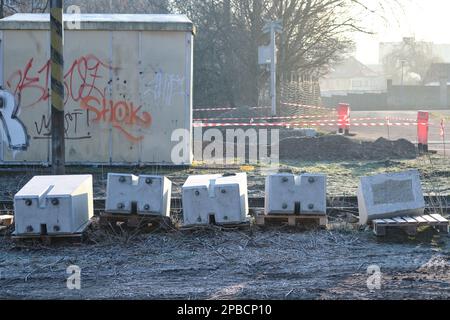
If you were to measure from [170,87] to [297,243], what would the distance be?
23.3 feet

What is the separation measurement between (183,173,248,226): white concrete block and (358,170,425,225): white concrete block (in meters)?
1.59

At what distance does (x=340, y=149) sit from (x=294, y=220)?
946cm

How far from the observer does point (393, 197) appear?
8578mm

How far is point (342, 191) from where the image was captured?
11.9 m

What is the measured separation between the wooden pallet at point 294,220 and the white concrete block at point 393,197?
0.56 m

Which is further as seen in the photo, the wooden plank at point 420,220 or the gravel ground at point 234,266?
the wooden plank at point 420,220

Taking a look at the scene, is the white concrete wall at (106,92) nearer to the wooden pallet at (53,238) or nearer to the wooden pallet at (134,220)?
the wooden pallet at (134,220)

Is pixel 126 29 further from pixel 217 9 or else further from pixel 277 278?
pixel 217 9

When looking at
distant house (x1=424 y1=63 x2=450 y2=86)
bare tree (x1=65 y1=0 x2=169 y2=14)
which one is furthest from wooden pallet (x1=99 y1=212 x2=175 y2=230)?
distant house (x1=424 y1=63 x2=450 y2=86)

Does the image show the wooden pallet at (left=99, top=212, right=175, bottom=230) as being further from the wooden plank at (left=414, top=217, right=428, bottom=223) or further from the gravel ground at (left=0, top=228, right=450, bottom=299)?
the wooden plank at (left=414, top=217, right=428, bottom=223)

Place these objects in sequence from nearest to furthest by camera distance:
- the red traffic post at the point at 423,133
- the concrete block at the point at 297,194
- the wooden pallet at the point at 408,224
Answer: the wooden pallet at the point at 408,224
the concrete block at the point at 297,194
the red traffic post at the point at 423,133

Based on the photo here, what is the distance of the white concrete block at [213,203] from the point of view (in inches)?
330

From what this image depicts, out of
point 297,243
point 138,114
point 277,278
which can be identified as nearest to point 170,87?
point 138,114

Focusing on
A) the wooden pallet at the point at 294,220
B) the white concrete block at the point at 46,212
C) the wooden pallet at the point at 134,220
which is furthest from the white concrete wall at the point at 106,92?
the white concrete block at the point at 46,212
